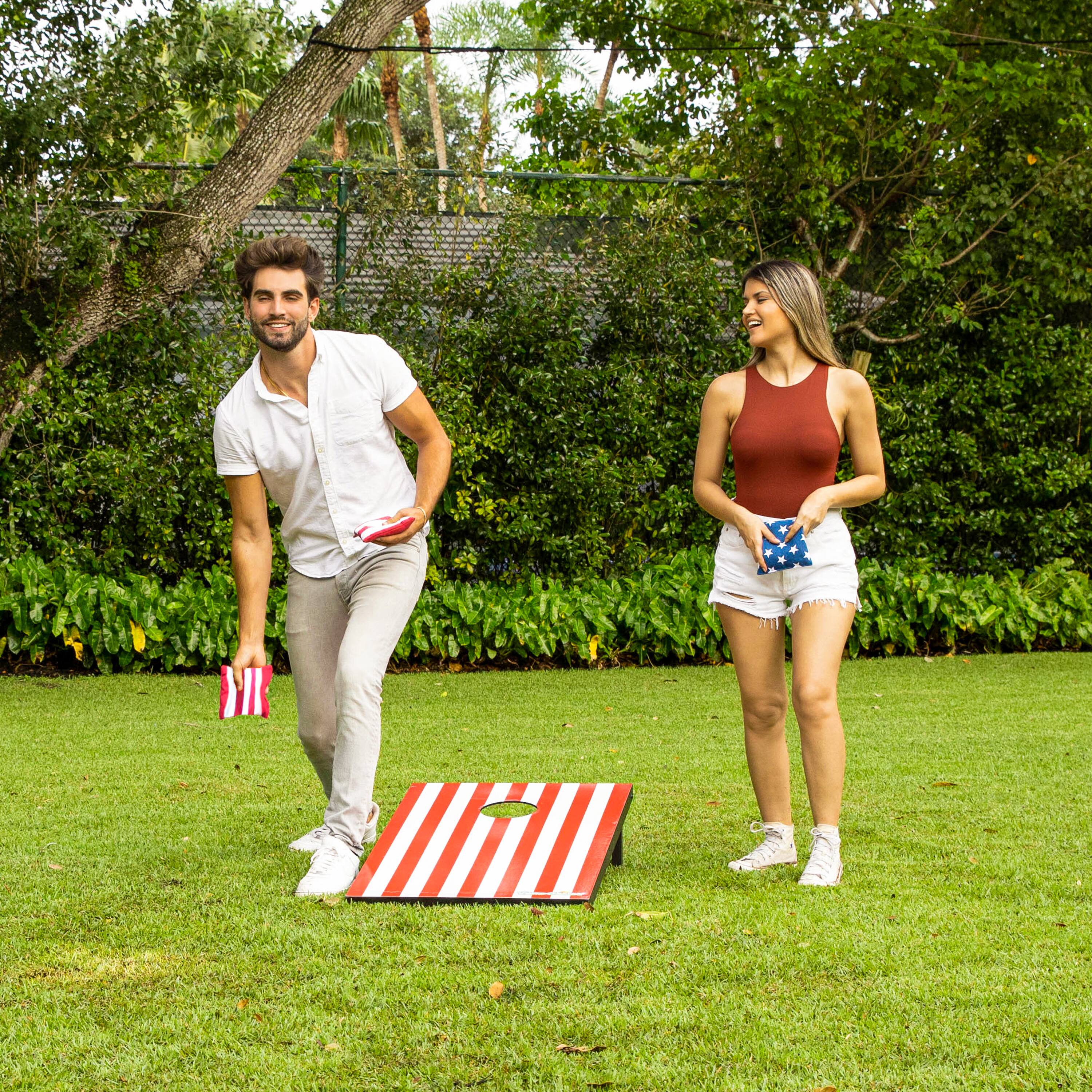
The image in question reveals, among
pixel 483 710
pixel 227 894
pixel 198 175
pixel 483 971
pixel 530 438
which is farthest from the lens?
pixel 530 438

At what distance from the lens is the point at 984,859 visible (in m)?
4.27

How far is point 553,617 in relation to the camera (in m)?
9.02

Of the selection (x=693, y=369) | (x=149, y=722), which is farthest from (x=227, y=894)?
(x=693, y=369)

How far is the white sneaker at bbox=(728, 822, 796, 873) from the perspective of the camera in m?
4.13

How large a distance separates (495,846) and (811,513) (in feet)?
4.72

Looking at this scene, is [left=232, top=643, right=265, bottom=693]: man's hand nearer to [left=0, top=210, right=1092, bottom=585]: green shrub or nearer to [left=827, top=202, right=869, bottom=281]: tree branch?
[left=0, top=210, right=1092, bottom=585]: green shrub

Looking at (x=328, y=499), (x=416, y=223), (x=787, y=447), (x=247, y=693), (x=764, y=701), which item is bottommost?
(x=764, y=701)

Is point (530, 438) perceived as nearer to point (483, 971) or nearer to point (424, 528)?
point (424, 528)

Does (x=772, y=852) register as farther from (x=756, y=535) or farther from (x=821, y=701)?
(x=756, y=535)

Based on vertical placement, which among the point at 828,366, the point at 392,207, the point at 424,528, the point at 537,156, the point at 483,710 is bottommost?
the point at 483,710

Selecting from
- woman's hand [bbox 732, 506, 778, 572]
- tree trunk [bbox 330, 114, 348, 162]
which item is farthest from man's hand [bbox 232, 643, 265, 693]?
tree trunk [bbox 330, 114, 348, 162]

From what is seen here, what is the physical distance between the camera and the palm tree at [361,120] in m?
28.2

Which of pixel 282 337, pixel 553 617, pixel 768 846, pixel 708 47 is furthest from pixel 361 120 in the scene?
pixel 768 846

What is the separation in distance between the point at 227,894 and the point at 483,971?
3.41 ft
